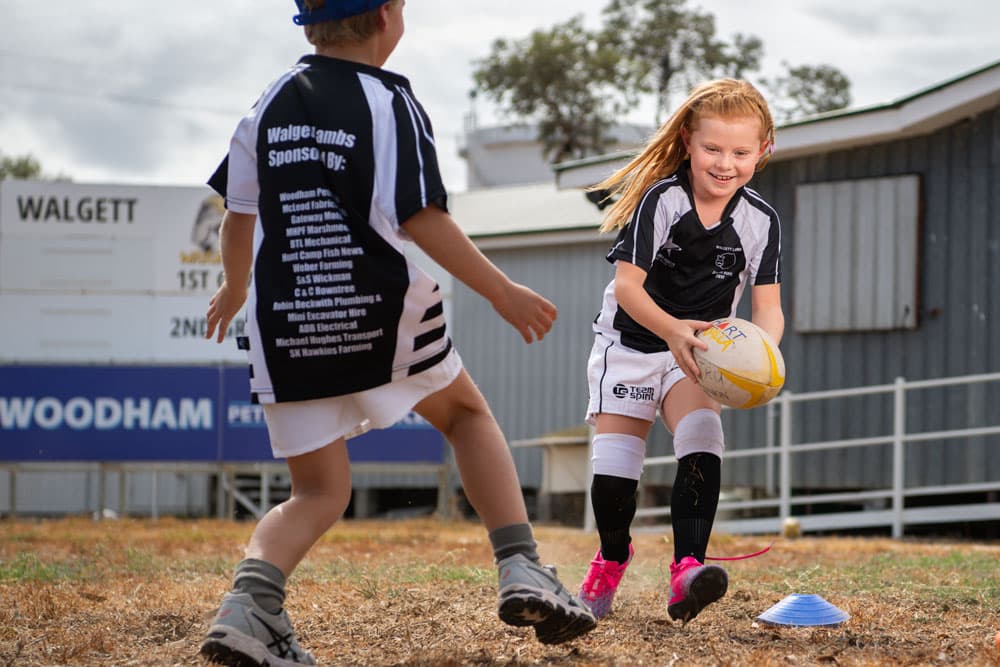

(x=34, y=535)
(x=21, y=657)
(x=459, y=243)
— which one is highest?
(x=459, y=243)

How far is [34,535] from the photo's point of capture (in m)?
11.2

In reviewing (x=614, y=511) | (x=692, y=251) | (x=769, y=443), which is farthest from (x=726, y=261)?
(x=769, y=443)

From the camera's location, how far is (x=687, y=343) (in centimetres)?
422

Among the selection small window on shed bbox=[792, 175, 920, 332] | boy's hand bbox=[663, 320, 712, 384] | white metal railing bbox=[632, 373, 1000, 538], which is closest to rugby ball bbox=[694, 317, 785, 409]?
boy's hand bbox=[663, 320, 712, 384]

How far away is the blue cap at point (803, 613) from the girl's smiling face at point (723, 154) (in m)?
1.38

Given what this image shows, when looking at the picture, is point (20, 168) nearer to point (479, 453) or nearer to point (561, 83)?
point (561, 83)

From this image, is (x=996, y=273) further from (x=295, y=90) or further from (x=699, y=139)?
(x=295, y=90)

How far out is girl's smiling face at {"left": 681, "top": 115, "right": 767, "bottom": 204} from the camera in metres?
4.58

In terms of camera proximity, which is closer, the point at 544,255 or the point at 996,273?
the point at 996,273

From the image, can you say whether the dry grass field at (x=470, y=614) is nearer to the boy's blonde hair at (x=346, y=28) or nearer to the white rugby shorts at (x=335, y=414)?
the white rugby shorts at (x=335, y=414)

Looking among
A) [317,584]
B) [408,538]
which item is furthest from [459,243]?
[408,538]

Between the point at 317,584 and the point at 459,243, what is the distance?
2.87m

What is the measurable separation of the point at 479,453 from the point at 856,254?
438 inches

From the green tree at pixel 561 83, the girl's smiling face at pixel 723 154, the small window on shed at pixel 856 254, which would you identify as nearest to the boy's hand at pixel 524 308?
the girl's smiling face at pixel 723 154
